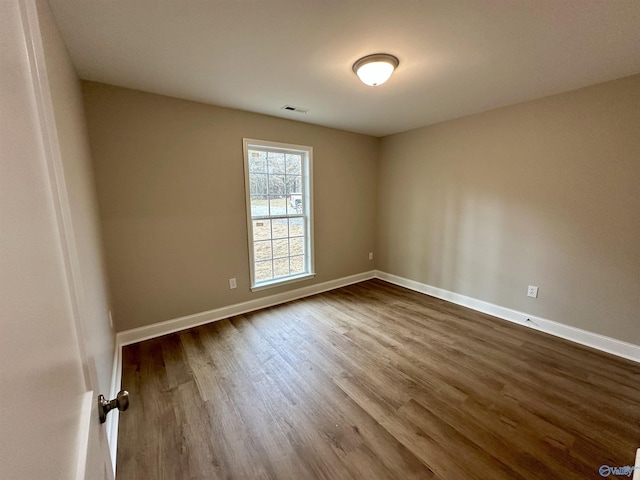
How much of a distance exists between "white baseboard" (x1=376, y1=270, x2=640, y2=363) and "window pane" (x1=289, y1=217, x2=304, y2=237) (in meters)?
1.89

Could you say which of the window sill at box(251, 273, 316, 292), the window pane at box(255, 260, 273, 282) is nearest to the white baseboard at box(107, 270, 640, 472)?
the window sill at box(251, 273, 316, 292)

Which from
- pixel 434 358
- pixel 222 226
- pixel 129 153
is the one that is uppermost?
pixel 129 153

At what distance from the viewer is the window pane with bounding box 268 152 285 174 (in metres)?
3.35

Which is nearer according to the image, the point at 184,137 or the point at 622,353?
the point at 622,353

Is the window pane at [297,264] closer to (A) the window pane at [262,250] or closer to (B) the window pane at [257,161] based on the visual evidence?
(A) the window pane at [262,250]

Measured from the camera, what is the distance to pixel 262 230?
3371 millimetres

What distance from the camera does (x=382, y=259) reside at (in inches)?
178

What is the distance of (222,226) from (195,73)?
1475 millimetres

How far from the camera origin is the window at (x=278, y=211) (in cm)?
323

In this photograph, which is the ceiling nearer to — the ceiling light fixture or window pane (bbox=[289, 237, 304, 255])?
the ceiling light fixture

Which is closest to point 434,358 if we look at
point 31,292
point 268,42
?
point 31,292

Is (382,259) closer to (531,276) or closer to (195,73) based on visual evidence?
(531,276)

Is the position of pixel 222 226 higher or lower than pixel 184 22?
lower
